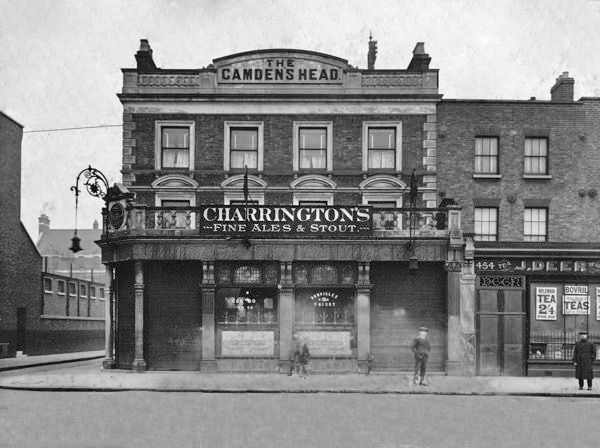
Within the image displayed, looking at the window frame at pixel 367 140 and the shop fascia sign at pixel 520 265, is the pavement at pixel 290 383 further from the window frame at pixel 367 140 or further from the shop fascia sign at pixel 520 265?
the window frame at pixel 367 140

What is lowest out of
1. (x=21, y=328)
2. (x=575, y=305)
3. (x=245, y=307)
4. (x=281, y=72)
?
(x=21, y=328)

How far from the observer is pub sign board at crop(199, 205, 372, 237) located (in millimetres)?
23938

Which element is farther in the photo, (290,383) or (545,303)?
(545,303)

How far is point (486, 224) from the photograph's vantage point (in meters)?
26.9

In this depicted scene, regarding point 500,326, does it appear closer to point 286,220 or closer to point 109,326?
point 286,220

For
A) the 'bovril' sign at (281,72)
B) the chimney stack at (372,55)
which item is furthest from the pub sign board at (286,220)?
the chimney stack at (372,55)

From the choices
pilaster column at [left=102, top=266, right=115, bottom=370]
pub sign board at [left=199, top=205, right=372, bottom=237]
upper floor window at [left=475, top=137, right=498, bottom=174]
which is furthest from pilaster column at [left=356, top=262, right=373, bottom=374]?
pilaster column at [left=102, top=266, right=115, bottom=370]

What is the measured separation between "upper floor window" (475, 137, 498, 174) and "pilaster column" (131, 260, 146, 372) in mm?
13314

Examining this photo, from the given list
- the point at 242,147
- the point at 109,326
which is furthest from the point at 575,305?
the point at 109,326

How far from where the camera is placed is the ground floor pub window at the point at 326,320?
24109 millimetres

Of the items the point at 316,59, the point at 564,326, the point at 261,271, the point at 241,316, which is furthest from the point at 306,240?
the point at 564,326

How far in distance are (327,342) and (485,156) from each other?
9608 millimetres

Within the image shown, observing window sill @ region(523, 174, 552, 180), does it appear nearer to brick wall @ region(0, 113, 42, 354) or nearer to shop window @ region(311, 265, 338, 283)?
shop window @ region(311, 265, 338, 283)

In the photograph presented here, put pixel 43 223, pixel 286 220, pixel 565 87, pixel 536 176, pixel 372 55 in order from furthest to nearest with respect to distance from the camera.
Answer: pixel 43 223 < pixel 372 55 < pixel 565 87 < pixel 536 176 < pixel 286 220
